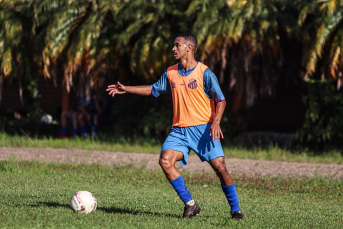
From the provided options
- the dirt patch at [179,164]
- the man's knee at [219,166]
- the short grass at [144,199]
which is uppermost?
the man's knee at [219,166]

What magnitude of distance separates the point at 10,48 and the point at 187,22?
16.9 feet

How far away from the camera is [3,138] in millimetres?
13391

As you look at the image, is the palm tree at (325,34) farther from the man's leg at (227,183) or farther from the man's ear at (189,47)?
the man's leg at (227,183)

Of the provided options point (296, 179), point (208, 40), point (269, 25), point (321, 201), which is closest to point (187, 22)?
point (208, 40)

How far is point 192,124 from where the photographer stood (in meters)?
5.50

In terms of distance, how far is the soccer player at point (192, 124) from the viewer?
5406 millimetres

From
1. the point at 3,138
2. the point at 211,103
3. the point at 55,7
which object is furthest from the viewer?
the point at 55,7

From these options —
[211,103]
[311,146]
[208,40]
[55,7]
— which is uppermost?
[55,7]

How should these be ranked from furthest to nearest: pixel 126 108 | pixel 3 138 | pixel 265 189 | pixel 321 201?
pixel 126 108, pixel 3 138, pixel 265 189, pixel 321 201

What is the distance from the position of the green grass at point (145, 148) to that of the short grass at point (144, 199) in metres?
2.94

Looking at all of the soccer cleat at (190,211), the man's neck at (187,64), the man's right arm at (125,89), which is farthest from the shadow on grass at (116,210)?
the man's neck at (187,64)

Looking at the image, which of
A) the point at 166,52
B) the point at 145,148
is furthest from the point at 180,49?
the point at 166,52

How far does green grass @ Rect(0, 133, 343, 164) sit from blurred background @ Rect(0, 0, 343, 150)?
0.77 m

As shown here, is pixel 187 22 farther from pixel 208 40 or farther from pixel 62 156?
pixel 62 156
